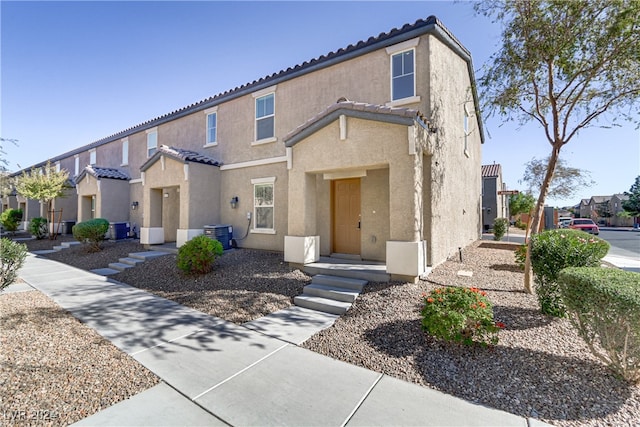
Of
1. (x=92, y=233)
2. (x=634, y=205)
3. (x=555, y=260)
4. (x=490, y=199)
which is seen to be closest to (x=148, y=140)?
(x=92, y=233)

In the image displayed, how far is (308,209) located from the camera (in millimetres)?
8414

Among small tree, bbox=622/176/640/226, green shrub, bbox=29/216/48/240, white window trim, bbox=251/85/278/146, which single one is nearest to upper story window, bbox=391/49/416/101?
white window trim, bbox=251/85/278/146

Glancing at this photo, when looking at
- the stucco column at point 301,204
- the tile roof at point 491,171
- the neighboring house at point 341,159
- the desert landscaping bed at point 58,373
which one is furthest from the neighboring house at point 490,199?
the desert landscaping bed at point 58,373

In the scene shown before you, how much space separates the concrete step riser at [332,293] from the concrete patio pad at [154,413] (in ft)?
12.1

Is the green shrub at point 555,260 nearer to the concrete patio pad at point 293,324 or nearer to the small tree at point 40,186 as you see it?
the concrete patio pad at point 293,324

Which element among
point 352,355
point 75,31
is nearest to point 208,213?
point 75,31

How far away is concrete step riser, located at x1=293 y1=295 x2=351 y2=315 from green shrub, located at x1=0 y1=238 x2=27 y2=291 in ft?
20.9

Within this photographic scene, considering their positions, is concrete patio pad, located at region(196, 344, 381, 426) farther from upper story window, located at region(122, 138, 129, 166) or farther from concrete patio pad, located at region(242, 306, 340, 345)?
upper story window, located at region(122, 138, 129, 166)

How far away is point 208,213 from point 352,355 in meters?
10.1

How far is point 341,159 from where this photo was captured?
7.63 metres

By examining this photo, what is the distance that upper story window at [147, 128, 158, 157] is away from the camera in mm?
16189

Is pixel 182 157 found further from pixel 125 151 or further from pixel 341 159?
pixel 125 151

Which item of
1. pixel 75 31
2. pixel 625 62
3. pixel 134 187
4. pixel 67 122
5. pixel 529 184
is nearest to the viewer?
pixel 625 62

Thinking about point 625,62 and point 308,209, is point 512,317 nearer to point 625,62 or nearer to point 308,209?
point 308,209
